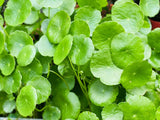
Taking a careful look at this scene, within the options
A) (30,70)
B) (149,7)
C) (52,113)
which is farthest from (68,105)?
(149,7)

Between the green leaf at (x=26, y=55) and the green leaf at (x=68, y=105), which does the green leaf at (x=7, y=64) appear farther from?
the green leaf at (x=68, y=105)

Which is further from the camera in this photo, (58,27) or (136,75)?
(58,27)

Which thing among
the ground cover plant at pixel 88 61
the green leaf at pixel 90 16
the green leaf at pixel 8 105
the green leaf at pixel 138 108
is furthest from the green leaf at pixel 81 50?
the green leaf at pixel 8 105

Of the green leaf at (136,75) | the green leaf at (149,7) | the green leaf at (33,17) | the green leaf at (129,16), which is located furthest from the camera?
the green leaf at (33,17)

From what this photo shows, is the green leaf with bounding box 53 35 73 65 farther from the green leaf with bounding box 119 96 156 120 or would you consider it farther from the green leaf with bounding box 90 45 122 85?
the green leaf with bounding box 119 96 156 120

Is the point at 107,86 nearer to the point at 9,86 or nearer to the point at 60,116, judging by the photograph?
the point at 60,116

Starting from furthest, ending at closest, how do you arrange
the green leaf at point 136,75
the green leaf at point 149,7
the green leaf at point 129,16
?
the green leaf at point 149,7 → the green leaf at point 129,16 → the green leaf at point 136,75

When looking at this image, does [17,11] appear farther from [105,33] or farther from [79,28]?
[105,33]

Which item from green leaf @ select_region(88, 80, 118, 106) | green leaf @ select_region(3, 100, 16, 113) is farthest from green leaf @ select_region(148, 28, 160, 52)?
green leaf @ select_region(3, 100, 16, 113)
